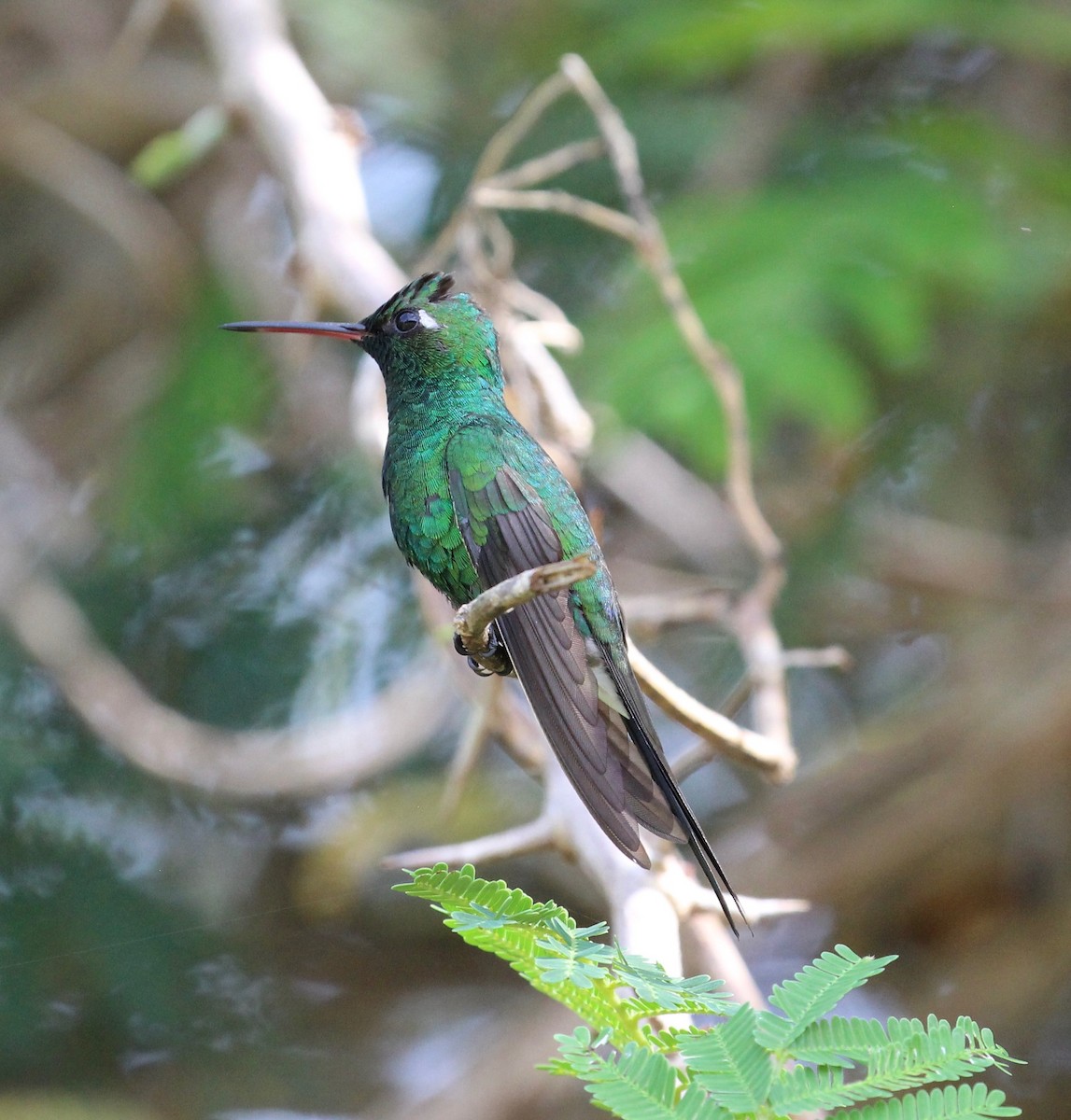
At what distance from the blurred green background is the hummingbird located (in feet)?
4.19

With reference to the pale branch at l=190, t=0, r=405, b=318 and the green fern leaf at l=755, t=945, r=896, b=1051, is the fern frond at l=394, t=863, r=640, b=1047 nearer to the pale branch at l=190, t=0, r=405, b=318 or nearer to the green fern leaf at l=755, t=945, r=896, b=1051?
the green fern leaf at l=755, t=945, r=896, b=1051

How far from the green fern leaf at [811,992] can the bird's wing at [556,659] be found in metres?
0.38

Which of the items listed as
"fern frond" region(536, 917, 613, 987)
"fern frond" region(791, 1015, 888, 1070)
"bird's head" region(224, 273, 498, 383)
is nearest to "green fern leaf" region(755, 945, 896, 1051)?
"fern frond" region(791, 1015, 888, 1070)

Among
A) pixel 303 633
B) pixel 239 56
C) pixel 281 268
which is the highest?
pixel 281 268

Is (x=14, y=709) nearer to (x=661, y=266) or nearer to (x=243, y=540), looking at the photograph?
(x=243, y=540)

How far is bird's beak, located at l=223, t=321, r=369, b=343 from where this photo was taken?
9.91 feet

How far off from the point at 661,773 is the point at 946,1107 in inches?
35.0

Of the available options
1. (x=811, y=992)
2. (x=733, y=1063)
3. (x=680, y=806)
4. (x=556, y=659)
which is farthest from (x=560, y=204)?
(x=733, y=1063)

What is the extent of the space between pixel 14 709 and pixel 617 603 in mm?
3584

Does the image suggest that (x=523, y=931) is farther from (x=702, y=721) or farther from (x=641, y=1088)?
(x=702, y=721)

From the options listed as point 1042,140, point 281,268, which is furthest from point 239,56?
point 1042,140

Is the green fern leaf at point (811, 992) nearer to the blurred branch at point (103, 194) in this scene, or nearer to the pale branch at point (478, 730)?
the pale branch at point (478, 730)

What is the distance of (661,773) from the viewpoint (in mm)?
2332

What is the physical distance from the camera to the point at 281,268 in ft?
21.1
